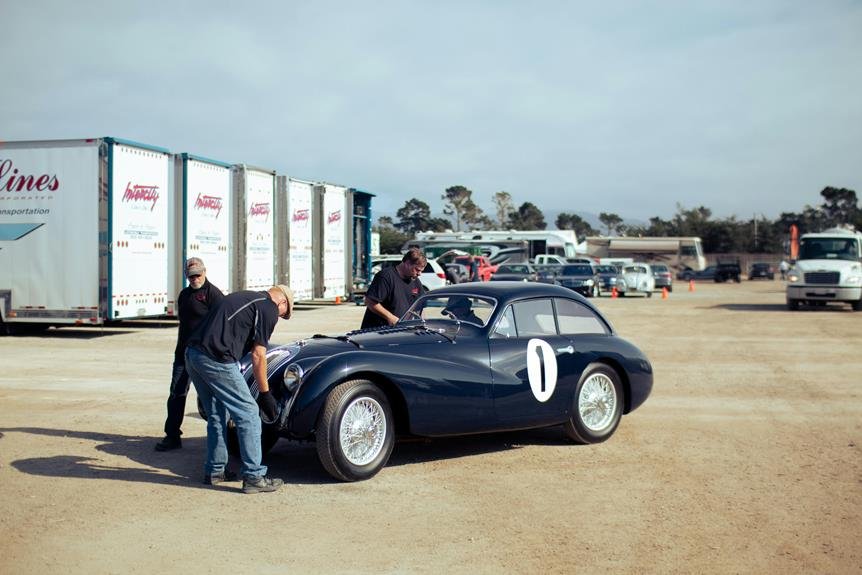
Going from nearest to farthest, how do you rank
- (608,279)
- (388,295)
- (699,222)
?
1. (388,295)
2. (608,279)
3. (699,222)

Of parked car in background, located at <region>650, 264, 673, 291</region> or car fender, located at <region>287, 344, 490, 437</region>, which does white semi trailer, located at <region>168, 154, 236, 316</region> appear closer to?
car fender, located at <region>287, 344, 490, 437</region>

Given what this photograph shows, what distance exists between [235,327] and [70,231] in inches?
538

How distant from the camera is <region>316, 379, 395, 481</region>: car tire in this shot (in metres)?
7.06

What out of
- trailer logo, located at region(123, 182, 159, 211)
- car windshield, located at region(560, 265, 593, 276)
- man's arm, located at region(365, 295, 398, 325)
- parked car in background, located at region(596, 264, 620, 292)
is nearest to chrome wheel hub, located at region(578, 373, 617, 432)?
man's arm, located at region(365, 295, 398, 325)

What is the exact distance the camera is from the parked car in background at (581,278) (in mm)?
39188

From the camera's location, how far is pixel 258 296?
7.03 metres

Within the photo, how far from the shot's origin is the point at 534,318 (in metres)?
8.87

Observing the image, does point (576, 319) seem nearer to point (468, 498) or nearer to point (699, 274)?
point (468, 498)

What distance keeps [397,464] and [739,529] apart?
3.01 meters

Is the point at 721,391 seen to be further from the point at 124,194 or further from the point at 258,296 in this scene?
the point at 124,194

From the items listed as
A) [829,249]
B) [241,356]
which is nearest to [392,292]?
[241,356]

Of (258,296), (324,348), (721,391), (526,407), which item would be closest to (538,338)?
(526,407)

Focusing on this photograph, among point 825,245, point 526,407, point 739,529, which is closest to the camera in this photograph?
point 739,529

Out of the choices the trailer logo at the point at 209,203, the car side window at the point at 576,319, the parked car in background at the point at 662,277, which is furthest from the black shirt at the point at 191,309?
the parked car in background at the point at 662,277
